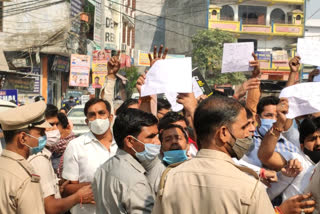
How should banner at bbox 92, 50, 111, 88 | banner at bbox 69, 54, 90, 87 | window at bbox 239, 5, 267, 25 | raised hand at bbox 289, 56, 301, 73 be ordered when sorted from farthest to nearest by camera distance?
window at bbox 239, 5, 267, 25
banner at bbox 69, 54, 90, 87
banner at bbox 92, 50, 111, 88
raised hand at bbox 289, 56, 301, 73

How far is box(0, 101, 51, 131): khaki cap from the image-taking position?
2.94m

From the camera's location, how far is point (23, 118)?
2.99 m

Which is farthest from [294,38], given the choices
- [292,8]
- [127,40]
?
[127,40]

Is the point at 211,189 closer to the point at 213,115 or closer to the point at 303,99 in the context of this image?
the point at 213,115

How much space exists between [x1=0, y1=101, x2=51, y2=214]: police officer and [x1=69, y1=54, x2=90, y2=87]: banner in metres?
19.7

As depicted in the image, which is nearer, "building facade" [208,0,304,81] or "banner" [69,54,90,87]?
"banner" [69,54,90,87]

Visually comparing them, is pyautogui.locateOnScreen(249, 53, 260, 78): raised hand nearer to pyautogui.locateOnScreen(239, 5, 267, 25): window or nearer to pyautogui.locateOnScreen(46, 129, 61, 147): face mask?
pyautogui.locateOnScreen(46, 129, 61, 147): face mask

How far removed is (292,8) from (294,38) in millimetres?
3315

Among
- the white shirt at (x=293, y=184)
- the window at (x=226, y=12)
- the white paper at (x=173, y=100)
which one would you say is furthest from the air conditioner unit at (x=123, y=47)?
the white shirt at (x=293, y=184)

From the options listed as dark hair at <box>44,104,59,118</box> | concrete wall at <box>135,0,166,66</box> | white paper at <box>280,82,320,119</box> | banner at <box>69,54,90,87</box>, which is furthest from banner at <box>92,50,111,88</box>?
concrete wall at <box>135,0,166,66</box>

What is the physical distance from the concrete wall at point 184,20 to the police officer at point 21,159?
4026 centimetres

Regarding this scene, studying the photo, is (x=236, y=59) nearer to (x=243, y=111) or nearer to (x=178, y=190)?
(x=243, y=111)

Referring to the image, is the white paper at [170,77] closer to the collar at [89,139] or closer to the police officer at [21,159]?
the collar at [89,139]

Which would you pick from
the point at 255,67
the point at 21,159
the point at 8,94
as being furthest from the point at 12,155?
the point at 8,94
